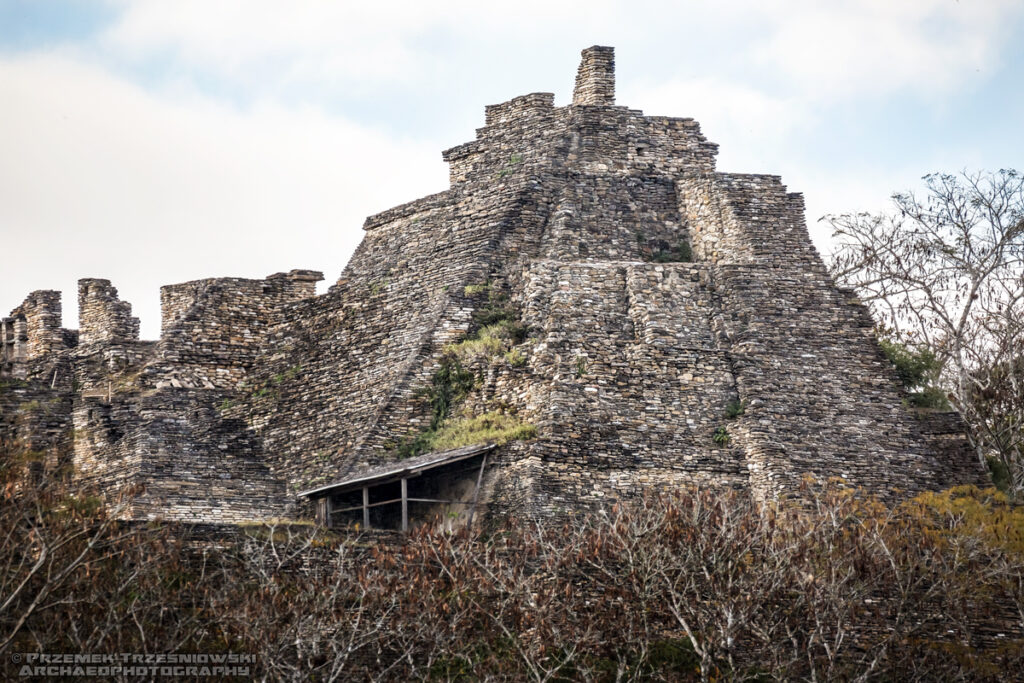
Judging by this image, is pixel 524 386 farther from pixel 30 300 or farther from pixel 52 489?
pixel 30 300

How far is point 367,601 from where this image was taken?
86.7 feet

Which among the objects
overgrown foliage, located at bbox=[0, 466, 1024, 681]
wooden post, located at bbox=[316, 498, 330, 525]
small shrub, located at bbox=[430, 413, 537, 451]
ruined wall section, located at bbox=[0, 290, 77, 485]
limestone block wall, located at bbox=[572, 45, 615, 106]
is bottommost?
overgrown foliage, located at bbox=[0, 466, 1024, 681]

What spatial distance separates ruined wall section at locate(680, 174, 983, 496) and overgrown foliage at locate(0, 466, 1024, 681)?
109 inches

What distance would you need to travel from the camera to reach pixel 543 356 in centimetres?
3275

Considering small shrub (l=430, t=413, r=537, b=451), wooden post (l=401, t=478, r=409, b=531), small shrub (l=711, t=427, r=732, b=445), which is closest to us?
wooden post (l=401, t=478, r=409, b=531)

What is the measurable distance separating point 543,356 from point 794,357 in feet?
15.7

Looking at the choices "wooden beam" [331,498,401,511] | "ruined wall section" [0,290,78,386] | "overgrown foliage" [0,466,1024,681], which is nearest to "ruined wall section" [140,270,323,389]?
"ruined wall section" [0,290,78,386]

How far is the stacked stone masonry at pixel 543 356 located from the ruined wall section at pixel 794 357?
0.17ft

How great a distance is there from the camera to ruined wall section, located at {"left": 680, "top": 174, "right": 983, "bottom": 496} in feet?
104

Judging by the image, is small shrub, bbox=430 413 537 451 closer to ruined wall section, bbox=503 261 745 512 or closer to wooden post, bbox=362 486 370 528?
ruined wall section, bbox=503 261 745 512

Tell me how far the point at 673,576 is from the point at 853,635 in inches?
115

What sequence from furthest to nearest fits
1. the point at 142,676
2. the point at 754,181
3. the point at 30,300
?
1. the point at 30,300
2. the point at 754,181
3. the point at 142,676

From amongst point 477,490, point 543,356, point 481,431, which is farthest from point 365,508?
point 543,356

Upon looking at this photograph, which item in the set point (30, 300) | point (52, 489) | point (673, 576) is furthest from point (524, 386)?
point (30, 300)
